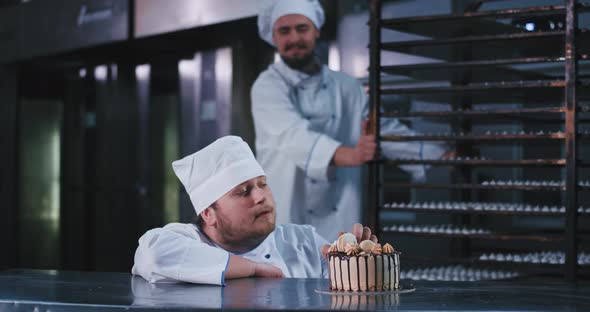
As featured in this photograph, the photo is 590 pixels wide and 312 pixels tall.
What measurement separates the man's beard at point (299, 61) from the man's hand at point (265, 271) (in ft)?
5.77

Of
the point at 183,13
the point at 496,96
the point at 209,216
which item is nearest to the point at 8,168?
the point at 183,13

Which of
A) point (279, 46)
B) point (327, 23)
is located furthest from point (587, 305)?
point (327, 23)

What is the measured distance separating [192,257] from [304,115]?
1802mm

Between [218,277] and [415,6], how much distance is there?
2379 millimetres

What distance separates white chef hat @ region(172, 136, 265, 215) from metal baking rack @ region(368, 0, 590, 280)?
1.03 m

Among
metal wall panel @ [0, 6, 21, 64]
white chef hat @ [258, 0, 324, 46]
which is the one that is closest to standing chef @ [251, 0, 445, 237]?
white chef hat @ [258, 0, 324, 46]

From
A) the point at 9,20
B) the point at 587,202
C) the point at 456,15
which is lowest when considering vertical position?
the point at 587,202

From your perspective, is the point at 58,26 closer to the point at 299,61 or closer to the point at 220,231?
the point at 299,61

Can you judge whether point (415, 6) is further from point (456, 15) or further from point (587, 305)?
point (587, 305)

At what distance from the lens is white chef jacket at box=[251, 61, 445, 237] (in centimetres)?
375

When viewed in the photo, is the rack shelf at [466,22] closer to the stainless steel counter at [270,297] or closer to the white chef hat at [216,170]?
the white chef hat at [216,170]

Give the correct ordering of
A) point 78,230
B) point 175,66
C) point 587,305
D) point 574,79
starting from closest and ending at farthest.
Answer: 1. point 587,305
2. point 574,79
3. point 175,66
4. point 78,230

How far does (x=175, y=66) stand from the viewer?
18.4 feet

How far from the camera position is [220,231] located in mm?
2354
